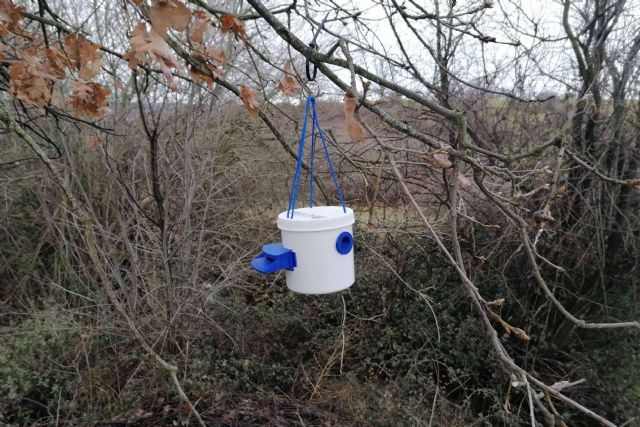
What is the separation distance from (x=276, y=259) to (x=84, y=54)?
0.98m

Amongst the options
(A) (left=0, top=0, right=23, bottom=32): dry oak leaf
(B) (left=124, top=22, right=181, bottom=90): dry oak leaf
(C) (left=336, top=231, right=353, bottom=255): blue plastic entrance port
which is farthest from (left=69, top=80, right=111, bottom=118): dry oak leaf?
(C) (left=336, top=231, right=353, bottom=255): blue plastic entrance port

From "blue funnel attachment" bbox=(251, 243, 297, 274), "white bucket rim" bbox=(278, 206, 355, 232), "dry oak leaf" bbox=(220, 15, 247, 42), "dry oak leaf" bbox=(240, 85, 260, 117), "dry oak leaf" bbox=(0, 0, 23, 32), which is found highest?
"dry oak leaf" bbox=(0, 0, 23, 32)

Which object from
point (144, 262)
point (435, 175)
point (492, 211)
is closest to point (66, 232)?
point (144, 262)

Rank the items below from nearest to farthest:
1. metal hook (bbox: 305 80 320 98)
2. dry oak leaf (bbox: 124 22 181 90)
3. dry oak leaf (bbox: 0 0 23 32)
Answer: dry oak leaf (bbox: 124 22 181 90) → metal hook (bbox: 305 80 320 98) → dry oak leaf (bbox: 0 0 23 32)

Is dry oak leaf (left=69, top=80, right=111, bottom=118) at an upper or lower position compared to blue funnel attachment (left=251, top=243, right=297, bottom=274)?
upper

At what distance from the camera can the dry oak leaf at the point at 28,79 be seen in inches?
59.0

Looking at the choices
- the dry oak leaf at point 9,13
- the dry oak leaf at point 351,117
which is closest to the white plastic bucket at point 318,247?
the dry oak leaf at point 351,117

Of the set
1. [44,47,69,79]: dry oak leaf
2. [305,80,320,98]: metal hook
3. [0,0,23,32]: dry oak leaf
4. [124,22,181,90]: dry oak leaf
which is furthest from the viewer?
[44,47,69,79]: dry oak leaf

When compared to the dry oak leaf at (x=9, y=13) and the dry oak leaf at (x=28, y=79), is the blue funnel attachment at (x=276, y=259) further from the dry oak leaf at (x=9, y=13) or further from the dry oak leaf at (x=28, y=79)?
the dry oak leaf at (x=9, y=13)

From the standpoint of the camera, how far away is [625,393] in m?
3.57

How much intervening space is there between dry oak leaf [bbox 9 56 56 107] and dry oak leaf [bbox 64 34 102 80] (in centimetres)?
12

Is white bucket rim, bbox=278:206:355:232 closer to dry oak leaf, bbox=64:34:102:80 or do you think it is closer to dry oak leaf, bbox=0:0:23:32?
dry oak leaf, bbox=64:34:102:80

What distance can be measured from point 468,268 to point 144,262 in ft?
8.42

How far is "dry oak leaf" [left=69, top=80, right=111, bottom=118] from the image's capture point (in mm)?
1628
